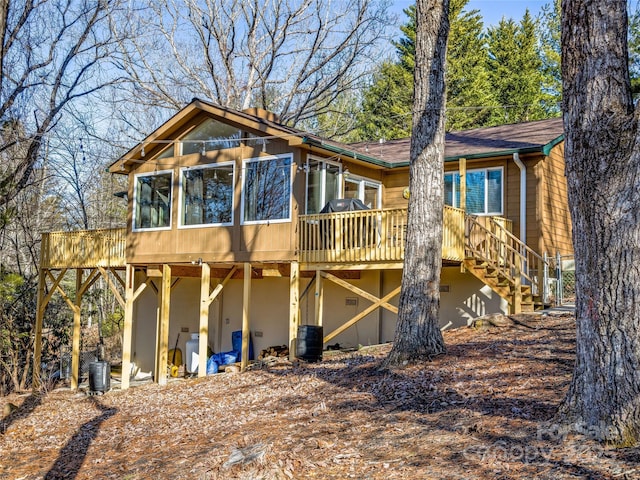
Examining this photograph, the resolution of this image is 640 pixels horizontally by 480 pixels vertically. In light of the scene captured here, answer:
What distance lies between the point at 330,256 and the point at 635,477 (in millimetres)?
9584

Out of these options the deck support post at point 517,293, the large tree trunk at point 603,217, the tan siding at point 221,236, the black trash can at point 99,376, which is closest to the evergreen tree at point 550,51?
the deck support post at point 517,293

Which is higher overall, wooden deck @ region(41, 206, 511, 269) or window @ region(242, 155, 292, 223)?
window @ region(242, 155, 292, 223)

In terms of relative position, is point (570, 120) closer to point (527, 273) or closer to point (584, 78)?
point (584, 78)

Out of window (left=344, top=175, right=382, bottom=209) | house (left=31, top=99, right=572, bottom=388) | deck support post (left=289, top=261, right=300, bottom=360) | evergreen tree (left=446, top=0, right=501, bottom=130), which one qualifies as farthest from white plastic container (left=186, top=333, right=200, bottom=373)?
evergreen tree (left=446, top=0, right=501, bottom=130)

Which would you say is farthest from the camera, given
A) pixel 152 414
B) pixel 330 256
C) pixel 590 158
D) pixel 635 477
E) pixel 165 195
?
pixel 165 195

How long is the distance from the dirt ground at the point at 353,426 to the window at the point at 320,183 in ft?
12.7

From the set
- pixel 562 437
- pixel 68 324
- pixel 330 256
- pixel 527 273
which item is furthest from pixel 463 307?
pixel 68 324

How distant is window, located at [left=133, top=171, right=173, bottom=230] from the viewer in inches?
624

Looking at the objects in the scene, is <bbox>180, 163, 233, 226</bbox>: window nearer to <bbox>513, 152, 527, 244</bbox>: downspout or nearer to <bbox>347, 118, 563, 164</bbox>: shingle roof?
<bbox>347, 118, 563, 164</bbox>: shingle roof

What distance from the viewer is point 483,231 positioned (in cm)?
1384

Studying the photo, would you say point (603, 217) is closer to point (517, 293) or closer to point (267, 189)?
point (517, 293)

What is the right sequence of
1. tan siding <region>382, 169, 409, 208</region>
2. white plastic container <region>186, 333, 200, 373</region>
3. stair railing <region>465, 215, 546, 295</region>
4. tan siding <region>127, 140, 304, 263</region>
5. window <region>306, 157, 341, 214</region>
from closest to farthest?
stair railing <region>465, 215, 546, 295</region> < tan siding <region>127, 140, 304, 263</region> < window <region>306, 157, 341, 214</region> < tan siding <region>382, 169, 409, 208</region> < white plastic container <region>186, 333, 200, 373</region>

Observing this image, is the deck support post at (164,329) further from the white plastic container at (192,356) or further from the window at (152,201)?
the window at (152,201)

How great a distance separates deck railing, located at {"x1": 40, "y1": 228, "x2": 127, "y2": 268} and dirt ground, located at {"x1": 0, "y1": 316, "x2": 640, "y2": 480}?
5899 mm
